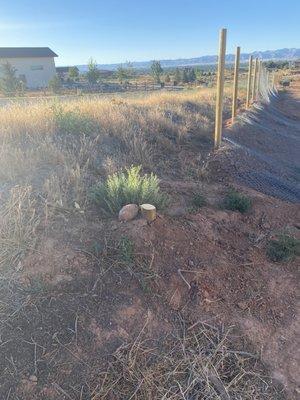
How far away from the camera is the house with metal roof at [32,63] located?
1898 inches

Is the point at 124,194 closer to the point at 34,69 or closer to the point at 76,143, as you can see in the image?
the point at 76,143

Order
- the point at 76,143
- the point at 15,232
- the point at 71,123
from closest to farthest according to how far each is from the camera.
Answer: the point at 15,232 < the point at 76,143 < the point at 71,123

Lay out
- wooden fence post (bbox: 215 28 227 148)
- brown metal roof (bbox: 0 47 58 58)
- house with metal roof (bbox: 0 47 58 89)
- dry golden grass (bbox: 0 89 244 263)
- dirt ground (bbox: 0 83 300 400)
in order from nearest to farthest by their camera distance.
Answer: dirt ground (bbox: 0 83 300 400)
dry golden grass (bbox: 0 89 244 263)
wooden fence post (bbox: 215 28 227 148)
house with metal roof (bbox: 0 47 58 89)
brown metal roof (bbox: 0 47 58 58)

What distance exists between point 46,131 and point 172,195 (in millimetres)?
2460

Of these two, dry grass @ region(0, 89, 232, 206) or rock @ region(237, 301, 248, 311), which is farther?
dry grass @ region(0, 89, 232, 206)

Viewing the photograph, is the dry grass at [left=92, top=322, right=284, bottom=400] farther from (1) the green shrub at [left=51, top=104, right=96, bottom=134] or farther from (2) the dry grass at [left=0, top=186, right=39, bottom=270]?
(1) the green shrub at [left=51, top=104, right=96, bottom=134]

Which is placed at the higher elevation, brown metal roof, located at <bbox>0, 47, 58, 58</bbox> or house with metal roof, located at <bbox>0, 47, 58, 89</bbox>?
brown metal roof, located at <bbox>0, 47, 58, 58</bbox>

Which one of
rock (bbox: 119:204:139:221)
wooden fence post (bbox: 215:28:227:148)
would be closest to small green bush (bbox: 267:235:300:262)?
rock (bbox: 119:204:139:221)

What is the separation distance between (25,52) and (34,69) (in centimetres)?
359

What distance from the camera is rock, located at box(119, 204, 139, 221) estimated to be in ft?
12.4

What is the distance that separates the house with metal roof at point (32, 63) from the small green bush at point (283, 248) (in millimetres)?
47914

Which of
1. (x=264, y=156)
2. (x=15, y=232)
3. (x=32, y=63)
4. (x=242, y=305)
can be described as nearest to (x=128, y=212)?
(x=15, y=232)

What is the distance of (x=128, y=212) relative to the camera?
379 centimetres

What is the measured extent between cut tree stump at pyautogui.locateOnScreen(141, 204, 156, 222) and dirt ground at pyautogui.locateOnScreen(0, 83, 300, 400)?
69 mm
